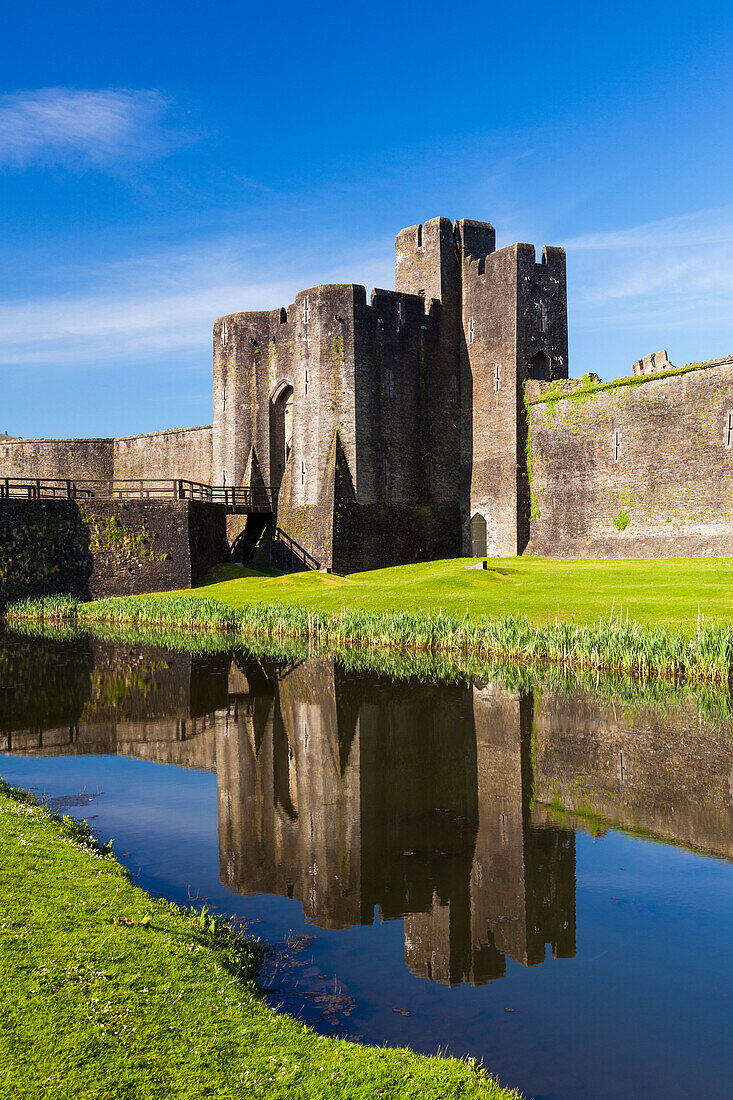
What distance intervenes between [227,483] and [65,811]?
34.0 meters

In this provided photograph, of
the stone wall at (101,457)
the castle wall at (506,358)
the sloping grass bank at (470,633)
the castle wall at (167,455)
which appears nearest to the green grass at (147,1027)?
the sloping grass bank at (470,633)

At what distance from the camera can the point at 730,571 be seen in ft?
90.1

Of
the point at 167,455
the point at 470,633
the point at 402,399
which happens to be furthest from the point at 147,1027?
the point at 167,455

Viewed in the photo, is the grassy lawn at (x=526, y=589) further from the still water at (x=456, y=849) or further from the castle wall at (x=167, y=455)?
the castle wall at (x=167, y=455)

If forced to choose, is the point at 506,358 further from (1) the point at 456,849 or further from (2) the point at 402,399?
(1) the point at 456,849

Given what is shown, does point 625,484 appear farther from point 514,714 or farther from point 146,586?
point 514,714

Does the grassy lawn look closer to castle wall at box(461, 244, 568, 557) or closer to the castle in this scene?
the castle

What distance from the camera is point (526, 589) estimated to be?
27.2 meters

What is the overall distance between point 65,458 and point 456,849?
52.5m

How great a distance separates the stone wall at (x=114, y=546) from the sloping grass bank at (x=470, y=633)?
3.96 metres

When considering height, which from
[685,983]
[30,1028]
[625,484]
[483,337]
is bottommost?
[685,983]

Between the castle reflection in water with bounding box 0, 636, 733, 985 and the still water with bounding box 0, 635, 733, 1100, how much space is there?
1.6 inches

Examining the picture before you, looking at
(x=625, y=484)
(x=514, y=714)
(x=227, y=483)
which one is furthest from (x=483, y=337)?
(x=514, y=714)

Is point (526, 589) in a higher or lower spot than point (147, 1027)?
higher
